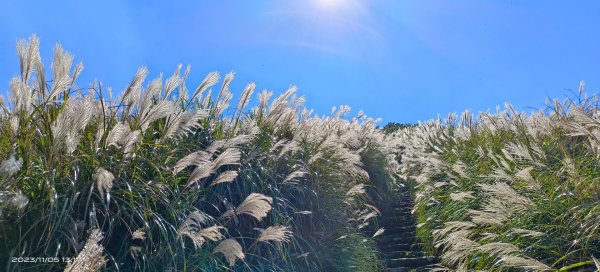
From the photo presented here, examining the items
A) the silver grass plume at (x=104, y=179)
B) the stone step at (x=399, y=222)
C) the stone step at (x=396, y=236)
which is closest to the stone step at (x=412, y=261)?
the stone step at (x=396, y=236)

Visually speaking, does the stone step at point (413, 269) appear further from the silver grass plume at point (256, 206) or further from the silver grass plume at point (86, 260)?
the silver grass plume at point (86, 260)

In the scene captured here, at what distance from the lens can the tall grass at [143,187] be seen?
3.15 m

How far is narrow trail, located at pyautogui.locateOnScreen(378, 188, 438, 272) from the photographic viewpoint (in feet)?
23.2

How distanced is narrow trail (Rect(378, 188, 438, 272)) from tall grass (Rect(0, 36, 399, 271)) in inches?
65.7

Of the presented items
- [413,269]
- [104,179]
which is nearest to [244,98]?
[104,179]

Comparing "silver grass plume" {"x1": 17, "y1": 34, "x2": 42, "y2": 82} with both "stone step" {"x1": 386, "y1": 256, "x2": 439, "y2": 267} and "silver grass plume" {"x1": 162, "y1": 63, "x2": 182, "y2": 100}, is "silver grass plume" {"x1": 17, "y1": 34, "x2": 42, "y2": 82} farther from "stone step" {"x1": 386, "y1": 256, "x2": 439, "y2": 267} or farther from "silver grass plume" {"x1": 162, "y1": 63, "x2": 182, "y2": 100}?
"stone step" {"x1": 386, "y1": 256, "x2": 439, "y2": 267}

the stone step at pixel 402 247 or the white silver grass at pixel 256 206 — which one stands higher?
the stone step at pixel 402 247

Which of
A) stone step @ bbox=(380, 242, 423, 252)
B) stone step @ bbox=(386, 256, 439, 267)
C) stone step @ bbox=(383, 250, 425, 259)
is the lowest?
stone step @ bbox=(386, 256, 439, 267)

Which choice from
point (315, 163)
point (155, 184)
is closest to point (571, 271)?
point (315, 163)

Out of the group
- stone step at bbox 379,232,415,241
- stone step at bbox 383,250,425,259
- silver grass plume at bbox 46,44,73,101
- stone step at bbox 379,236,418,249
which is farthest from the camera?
stone step at bbox 379,232,415,241

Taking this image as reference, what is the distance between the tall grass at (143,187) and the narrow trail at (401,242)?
1670 mm

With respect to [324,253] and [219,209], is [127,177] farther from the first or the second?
[324,253]

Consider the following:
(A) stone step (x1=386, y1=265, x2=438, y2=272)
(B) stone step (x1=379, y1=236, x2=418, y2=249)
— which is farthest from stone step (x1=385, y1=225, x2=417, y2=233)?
(A) stone step (x1=386, y1=265, x2=438, y2=272)

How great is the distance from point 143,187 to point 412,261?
4410mm
